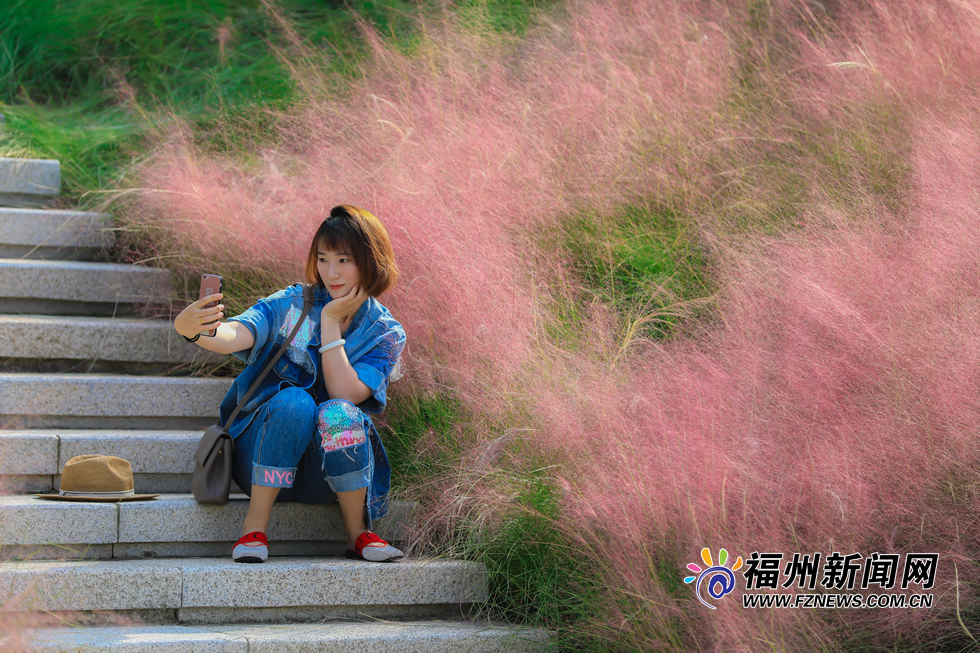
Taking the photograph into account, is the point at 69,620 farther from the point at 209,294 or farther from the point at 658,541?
the point at 658,541

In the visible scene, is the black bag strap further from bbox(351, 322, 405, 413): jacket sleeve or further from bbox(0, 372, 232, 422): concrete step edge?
bbox(0, 372, 232, 422): concrete step edge

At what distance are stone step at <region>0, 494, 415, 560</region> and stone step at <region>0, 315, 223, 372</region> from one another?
97 centimetres

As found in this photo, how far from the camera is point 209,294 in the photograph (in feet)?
8.57

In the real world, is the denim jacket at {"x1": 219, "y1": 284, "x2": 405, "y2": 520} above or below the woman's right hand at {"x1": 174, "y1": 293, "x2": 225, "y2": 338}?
below

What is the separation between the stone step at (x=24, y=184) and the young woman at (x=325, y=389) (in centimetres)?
277

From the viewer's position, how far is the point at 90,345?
3.90 meters

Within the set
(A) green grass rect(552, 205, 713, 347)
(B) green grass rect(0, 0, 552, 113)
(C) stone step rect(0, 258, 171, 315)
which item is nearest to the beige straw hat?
(C) stone step rect(0, 258, 171, 315)

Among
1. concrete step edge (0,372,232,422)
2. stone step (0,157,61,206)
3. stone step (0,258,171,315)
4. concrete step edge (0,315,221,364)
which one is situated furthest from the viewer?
stone step (0,157,61,206)

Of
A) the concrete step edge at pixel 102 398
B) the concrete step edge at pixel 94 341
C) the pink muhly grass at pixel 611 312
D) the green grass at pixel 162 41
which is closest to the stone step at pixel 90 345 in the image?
the concrete step edge at pixel 94 341

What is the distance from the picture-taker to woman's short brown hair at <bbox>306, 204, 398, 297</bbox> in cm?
292

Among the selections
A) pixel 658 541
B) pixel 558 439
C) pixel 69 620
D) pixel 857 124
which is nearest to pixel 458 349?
pixel 558 439

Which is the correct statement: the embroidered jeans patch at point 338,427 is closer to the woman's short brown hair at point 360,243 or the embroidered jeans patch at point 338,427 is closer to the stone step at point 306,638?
the woman's short brown hair at point 360,243

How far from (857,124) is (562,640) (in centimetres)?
303

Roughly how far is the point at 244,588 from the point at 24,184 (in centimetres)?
338
